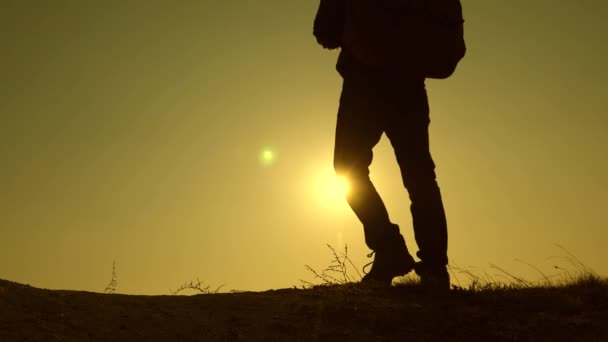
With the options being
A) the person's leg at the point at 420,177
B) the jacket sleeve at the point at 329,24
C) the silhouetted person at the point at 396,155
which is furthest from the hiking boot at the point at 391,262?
the jacket sleeve at the point at 329,24

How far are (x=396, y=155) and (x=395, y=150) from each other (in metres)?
0.04

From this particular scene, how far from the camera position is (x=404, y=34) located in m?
4.18

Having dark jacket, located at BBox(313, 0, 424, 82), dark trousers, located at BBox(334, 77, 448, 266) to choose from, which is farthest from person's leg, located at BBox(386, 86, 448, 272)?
dark jacket, located at BBox(313, 0, 424, 82)

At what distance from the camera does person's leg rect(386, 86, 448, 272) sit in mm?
4363

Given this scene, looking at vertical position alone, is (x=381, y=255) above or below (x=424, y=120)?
below

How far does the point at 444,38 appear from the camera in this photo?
168 inches

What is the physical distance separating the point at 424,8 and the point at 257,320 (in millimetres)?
2310

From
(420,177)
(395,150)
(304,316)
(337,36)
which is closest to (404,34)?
(337,36)

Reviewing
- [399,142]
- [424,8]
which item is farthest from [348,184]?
[424,8]

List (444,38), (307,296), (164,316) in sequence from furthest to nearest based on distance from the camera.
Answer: (444,38)
(307,296)
(164,316)

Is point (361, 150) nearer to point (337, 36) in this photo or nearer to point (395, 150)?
point (395, 150)

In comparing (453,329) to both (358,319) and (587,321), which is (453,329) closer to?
(358,319)

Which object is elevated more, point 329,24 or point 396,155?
point 329,24

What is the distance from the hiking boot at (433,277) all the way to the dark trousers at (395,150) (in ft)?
0.14
